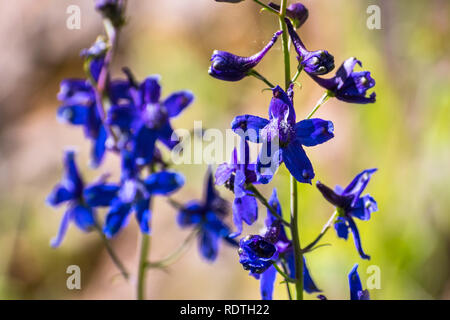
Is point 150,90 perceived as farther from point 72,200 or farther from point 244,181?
point 244,181

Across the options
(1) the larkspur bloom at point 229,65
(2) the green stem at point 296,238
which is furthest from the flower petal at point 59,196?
(2) the green stem at point 296,238

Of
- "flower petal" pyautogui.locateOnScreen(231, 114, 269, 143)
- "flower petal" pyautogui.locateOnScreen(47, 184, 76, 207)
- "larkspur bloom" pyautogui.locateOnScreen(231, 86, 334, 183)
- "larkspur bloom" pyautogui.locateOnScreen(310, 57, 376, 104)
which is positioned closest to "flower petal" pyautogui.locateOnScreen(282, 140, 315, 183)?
"larkspur bloom" pyautogui.locateOnScreen(231, 86, 334, 183)

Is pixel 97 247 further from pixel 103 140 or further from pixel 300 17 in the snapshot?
pixel 300 17

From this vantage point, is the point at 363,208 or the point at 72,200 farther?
the point at 72,200

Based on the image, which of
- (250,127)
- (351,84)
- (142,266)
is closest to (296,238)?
(250,127)

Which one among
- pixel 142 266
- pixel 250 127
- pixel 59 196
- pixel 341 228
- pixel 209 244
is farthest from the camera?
pixel 209 244

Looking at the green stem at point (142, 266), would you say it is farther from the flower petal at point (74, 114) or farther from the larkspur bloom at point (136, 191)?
the flower petal at point (74, 114)
